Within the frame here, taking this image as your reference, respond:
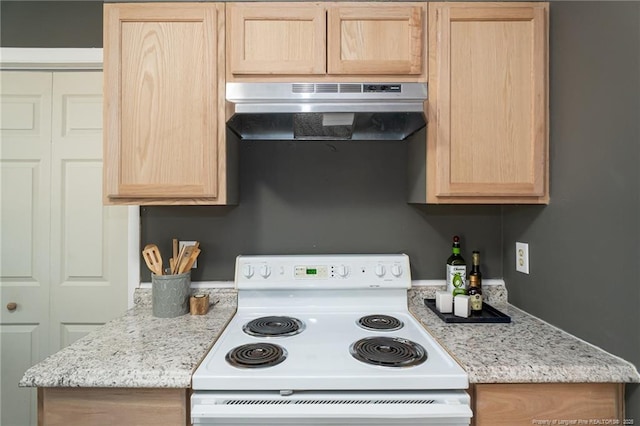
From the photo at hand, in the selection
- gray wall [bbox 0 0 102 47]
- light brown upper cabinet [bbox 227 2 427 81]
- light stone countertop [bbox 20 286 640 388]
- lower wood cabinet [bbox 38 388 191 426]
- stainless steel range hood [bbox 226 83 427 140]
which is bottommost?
lower wood cabinet [bbox 38 388 191 426]

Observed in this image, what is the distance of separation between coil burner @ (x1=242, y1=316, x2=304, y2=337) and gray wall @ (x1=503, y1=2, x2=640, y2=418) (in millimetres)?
1040

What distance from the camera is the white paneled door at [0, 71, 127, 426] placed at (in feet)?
5.90

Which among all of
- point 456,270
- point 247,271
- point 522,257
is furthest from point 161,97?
point 522,257

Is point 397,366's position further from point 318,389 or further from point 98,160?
point 98,160

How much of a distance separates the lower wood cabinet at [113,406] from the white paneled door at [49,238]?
0.91 m

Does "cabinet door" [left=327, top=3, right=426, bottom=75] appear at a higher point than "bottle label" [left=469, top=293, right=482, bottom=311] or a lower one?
higher

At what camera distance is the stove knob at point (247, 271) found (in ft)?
5.00

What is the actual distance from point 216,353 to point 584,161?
1453 millimetres

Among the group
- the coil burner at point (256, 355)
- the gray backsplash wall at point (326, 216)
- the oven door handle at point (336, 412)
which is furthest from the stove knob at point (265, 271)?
the oven door handle at point (336, 412)

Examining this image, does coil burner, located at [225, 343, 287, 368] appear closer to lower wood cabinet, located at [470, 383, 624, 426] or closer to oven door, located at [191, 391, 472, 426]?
oven door, located at [191, 391, 472, 426]

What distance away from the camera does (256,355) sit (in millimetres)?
1066

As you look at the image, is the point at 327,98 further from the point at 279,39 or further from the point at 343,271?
the point at 343,271

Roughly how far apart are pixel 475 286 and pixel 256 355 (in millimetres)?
1019

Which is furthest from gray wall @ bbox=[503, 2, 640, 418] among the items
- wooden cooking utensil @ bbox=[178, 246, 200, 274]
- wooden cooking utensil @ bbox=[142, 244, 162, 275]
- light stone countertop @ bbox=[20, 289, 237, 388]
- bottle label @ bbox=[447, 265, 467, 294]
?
wooden cooking utensil @ bbox=[142, 244, 162, 275]
